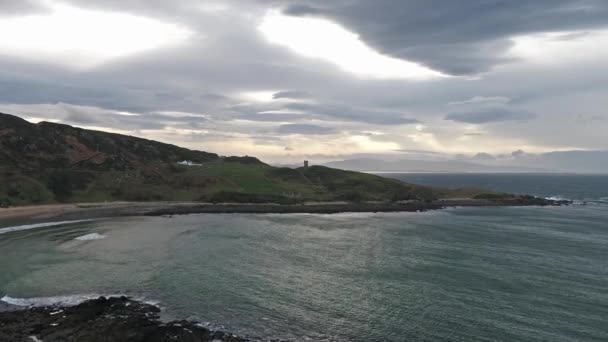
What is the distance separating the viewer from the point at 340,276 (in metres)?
55.9

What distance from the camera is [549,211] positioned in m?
142

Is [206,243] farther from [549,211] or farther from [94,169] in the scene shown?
[549,211]

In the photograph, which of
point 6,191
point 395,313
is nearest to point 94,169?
point 6,191

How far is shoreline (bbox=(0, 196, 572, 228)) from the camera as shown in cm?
10281

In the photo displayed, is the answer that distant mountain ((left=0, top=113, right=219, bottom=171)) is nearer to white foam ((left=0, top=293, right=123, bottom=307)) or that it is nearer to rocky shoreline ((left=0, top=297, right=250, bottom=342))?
white foam ((left=0, top=293, right=123, bottom=307))

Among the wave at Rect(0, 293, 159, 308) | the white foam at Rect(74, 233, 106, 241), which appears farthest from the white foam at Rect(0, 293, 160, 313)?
the white foam at Rect(74, 233, 106, 241)

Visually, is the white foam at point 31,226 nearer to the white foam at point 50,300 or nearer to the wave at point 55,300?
the white foam at point 50,300

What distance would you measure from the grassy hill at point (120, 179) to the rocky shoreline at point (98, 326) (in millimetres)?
87880

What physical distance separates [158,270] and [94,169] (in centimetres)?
11120

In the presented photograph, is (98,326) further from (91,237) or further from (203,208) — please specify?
(203,208)

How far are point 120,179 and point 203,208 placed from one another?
124 feet

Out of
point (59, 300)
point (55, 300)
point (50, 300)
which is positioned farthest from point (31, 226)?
point (59, 300)

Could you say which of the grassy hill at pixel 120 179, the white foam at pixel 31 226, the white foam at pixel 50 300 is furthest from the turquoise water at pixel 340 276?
the grassy hill at pixel 120 179

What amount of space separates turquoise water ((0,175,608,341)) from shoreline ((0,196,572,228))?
1431cm
